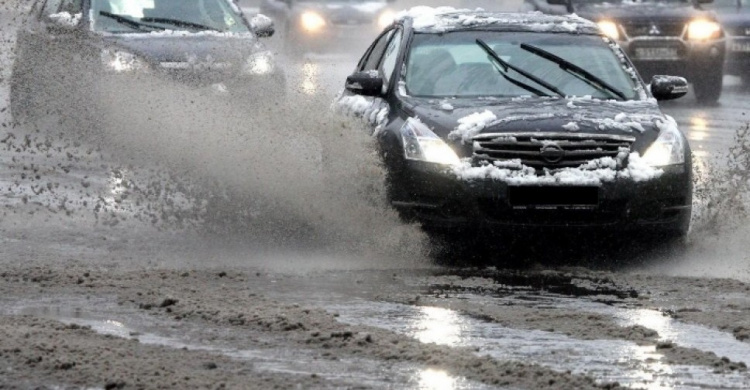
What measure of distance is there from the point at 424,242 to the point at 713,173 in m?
5.19

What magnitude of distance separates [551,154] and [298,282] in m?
1.69

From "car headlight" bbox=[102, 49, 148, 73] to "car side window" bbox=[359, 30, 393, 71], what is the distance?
3985 mm

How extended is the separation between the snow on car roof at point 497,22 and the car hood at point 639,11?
12.1 meters

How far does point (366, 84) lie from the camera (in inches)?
436

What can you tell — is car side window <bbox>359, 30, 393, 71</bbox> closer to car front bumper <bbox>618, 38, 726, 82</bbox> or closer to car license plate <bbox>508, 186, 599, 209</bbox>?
car license plate <bbox>508, 186, 599, 209</bbox>

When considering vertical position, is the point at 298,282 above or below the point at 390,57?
below

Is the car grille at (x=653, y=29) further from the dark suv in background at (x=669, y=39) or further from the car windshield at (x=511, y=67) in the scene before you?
the car windshield at (x=511, y=67)

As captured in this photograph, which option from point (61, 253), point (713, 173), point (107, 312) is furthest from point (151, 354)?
point (713, 173)

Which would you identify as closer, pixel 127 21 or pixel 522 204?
pixel 522 204

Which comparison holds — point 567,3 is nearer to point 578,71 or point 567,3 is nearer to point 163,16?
point 163,16

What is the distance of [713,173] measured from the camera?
14.7 meters

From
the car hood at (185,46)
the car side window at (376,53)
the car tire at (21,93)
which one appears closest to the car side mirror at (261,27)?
the car hood at (185,46)

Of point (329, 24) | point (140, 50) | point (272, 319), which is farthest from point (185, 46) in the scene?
point (329, 24)

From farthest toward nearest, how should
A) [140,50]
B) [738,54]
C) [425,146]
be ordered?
[738,54] < [140,50] < [425,146]
